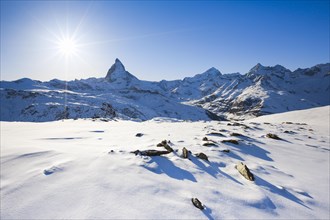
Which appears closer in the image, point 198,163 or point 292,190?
point 292,190

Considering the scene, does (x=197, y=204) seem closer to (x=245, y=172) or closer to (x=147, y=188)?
(x=147, y=188)

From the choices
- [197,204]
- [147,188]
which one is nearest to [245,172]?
[197,204]

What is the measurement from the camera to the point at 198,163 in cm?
547

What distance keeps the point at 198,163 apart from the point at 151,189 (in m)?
2.15

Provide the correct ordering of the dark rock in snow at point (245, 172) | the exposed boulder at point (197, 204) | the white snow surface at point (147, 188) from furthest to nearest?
1. the dark rock in snow at point (245, 172)
2. the exposed boulder at point (197, 204)
3. the white snow surface at point (147, 188)

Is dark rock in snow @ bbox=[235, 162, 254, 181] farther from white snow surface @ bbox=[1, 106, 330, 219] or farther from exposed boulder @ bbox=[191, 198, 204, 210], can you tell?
exposed boulder @ bbox=[191, 198, 204, 210]

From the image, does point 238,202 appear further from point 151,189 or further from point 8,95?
point 8,95

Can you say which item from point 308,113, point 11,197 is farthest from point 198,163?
point 308,113

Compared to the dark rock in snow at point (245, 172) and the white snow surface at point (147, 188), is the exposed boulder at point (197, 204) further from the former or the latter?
the dark rock in snow at point (245, 172)

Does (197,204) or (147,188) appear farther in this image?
(147,188)

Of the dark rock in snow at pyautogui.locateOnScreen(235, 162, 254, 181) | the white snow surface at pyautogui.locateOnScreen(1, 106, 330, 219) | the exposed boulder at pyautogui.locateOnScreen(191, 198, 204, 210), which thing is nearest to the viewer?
the white snow surface at pyautogui.locateOnScreen(1, 106, 330, 219)

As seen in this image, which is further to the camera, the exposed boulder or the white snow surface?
the exposed boulder

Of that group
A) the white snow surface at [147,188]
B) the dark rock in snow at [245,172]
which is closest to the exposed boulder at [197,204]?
the white snow surface at [147,188]

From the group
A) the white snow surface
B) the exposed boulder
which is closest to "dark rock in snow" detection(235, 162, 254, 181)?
the white snow surface
